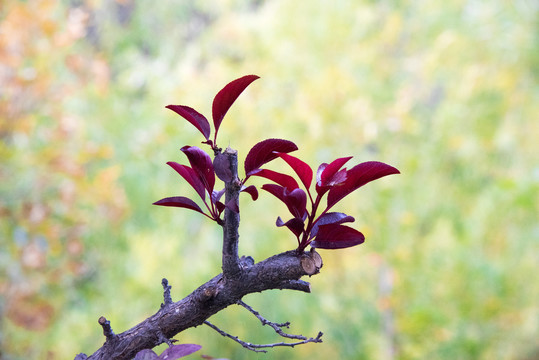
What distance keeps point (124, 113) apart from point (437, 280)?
4.31 ft

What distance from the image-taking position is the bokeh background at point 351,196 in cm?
129

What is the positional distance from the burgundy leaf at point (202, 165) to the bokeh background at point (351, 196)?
0.82m

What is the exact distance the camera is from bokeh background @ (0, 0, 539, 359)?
1.29 metres

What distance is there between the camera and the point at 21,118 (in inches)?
57.5

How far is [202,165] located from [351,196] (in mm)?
1197

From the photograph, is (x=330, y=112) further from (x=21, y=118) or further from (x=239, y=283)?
(x=239, y=283)

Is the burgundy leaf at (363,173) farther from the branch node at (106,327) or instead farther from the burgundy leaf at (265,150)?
the branch node at (106,327)

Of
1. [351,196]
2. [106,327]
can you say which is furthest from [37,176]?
[106,327]

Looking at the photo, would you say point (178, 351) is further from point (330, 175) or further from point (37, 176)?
point (37, 176)

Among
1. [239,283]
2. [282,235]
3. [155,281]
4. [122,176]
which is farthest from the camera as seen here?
[122,176]

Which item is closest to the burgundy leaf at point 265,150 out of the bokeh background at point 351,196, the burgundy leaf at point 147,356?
the burgundy leaf at point 147,356

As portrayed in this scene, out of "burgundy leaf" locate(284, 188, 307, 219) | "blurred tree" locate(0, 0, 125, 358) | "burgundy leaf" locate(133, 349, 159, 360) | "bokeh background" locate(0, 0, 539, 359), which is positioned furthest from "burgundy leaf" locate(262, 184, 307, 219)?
"blurred tree" locate(0, 0, 125, 358)

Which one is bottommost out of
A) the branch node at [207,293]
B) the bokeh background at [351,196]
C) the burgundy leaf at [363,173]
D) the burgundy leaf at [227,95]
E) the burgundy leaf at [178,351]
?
the burgundy leaf at [178,351]

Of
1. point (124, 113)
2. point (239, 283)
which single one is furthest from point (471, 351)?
point (124, 113)
